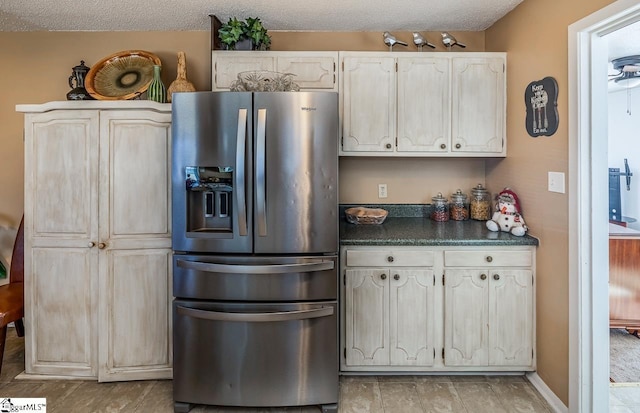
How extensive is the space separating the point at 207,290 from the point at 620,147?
182 inches

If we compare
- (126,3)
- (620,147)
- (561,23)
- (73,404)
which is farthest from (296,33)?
(620,147)

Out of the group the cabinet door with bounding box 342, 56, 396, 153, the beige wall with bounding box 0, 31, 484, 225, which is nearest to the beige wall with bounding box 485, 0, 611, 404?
the beige wall with bounding box 0, 31, 484, 225

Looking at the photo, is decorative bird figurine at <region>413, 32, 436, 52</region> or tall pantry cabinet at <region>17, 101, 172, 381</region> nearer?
tall pantry cabinet at <region>17, 101, 172, 381</region>

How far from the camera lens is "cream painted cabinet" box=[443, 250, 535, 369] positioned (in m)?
2.33

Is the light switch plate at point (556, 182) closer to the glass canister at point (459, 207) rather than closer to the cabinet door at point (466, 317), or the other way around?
the cabinet door at point (466, 317)

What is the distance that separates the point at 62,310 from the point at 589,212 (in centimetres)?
297

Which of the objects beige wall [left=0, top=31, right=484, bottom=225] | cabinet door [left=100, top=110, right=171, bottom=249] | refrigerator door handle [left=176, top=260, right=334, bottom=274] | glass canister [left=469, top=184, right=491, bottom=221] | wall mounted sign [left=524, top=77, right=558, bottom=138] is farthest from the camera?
beige wall [left=0, top=31, right=484, bottom=225]

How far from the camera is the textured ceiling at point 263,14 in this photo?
8.14ft

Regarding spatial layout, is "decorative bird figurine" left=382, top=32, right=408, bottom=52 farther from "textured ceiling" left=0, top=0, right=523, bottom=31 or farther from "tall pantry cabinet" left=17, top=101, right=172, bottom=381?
"tall pantry cabinet" left=17, top=101, right=172, bottom=381

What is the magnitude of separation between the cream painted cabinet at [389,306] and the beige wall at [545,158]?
636mm

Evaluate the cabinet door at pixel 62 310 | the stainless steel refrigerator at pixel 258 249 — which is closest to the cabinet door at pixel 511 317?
the stainless steel refrigerator at pixel 258 249

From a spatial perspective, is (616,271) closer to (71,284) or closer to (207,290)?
(207,290)

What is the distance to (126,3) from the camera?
2.47 metres

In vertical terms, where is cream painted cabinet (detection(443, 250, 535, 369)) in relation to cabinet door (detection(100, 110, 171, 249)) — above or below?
below
